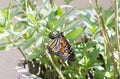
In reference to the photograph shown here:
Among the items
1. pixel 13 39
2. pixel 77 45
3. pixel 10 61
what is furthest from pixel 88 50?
pixel 10 61

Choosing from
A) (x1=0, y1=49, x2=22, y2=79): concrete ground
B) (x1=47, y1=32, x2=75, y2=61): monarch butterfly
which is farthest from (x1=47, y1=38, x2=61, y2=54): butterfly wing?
(x1=0, y1=49, x2=22, y2=79): concrete ground

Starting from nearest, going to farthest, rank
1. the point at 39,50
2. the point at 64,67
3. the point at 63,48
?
Result: the point at 63,48, the point at 39,50, the point at 64,67

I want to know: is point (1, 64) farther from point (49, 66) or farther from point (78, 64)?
point (78, 64)

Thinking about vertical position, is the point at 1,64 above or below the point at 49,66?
above

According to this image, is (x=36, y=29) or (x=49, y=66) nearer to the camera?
(x=36, y=29)

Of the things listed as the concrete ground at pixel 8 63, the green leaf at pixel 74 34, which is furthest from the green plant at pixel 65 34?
the concrete ground at pixel 8 63

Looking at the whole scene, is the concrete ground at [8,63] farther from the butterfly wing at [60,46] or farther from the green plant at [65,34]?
the butterfly wing at [60,46]

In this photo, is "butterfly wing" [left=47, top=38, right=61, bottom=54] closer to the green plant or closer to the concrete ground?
the green plant

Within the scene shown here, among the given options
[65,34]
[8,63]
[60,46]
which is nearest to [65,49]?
[60,46]

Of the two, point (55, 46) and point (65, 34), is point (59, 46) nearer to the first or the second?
point (55, 46)
